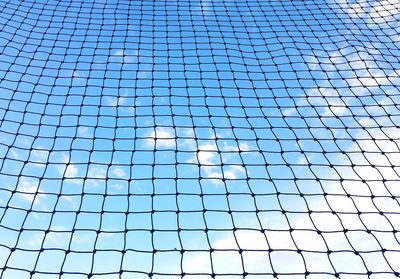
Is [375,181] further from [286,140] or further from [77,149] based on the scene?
[77,149]

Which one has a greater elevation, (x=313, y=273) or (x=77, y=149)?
(x=313, y=273)

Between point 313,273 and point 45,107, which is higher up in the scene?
point 313,273

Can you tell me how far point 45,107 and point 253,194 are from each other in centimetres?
171

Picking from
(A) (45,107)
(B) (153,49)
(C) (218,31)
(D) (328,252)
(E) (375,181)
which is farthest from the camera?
(C) (218,31)

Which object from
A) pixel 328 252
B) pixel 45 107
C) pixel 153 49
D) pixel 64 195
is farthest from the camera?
pixel 153 49

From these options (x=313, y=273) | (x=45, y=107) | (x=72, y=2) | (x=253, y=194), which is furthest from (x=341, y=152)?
(x=72, y=2)

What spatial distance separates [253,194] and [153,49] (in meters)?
1.98

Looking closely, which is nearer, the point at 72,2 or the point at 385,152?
the point at 385,152

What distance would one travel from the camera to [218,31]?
5.13 m

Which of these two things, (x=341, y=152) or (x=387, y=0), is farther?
(x=387, y=0)

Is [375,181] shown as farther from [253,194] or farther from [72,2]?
[72,2]

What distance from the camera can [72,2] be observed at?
A: 525cm

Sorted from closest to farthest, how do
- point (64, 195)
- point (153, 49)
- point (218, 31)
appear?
point (64, 195), point (153, 49), point (218, 31)

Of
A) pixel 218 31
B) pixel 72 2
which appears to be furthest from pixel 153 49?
pixel 72 2
